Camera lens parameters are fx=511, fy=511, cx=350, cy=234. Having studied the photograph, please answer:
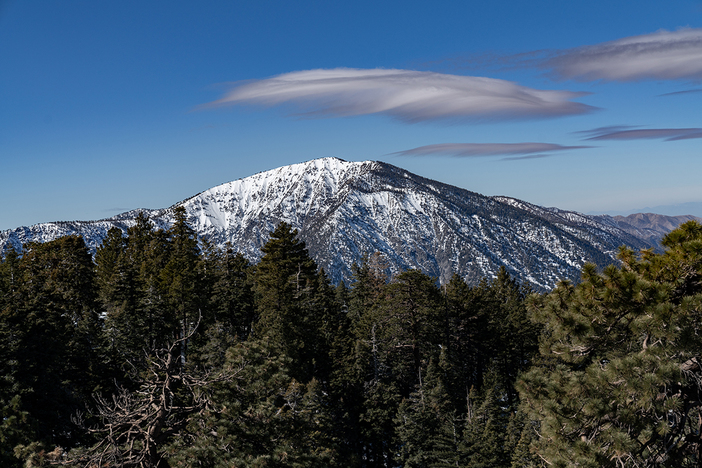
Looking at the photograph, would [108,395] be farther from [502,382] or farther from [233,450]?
[502,382]

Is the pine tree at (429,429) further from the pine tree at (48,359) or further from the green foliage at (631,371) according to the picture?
the green foliage at (631,371)

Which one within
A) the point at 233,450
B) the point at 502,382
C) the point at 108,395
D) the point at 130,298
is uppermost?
the point at 130,298

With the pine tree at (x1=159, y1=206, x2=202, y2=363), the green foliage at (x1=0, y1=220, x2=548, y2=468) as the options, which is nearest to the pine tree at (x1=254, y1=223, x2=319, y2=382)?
the green foliage at (x1=0, y1=220, x2=548, y2=468)

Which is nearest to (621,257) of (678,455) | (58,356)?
(678,455)

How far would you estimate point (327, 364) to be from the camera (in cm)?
4672

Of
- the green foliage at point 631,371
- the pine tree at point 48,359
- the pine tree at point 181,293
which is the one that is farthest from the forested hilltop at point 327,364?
the pine tree at point 181,293

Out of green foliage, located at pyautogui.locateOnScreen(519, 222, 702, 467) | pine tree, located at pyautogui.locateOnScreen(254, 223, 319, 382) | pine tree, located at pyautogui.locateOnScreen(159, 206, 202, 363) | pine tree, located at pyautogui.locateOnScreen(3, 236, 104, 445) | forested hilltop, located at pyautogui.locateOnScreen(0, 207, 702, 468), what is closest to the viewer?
green foliage, located at pyautogui.locateOnScreen(519, 222, 702, 467)

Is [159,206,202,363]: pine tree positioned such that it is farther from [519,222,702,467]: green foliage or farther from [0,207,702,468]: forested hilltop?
[519,222,702,467]: green foliage

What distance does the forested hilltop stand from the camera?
11648mm

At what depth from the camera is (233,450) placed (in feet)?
50.3

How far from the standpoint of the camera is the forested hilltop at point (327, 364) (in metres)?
11.6

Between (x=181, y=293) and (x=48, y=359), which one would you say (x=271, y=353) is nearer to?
(x=48, y=359)

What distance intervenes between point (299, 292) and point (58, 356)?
1941cm

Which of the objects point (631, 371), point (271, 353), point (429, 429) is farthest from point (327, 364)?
point (631, 371)
